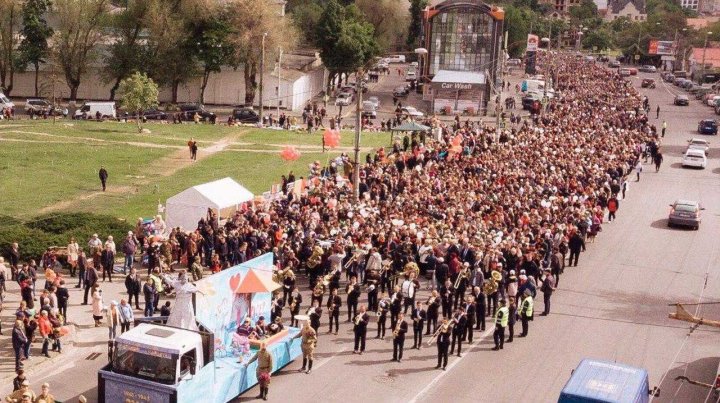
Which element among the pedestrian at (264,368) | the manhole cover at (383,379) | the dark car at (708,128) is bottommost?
the manhole cover at (383,379)

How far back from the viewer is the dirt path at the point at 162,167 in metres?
39.0

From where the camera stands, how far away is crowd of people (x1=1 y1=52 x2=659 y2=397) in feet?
76.9

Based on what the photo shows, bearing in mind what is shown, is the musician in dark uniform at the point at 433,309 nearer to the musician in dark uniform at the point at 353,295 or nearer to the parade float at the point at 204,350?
the musician in dark uniform at the point at 353,295

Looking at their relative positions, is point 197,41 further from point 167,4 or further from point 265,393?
point 265,393

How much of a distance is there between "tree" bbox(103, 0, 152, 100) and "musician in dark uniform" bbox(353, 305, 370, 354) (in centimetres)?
5623

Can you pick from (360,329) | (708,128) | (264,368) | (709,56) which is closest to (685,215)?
(360,329)

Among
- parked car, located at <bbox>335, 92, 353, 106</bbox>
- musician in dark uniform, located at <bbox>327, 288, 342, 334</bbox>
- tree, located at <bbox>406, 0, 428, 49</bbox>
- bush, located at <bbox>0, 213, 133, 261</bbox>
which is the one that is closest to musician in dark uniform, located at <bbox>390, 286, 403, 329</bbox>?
musician in dark uniform, located at <bbox>327, 288, 342, 334</bbox>

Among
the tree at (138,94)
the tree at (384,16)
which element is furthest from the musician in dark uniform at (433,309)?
the tree at (384,16)

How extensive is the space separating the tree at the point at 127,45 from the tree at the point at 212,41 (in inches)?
175

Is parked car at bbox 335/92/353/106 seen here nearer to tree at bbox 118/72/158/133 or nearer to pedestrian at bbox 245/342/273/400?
tree at bbox 118/72/158/133

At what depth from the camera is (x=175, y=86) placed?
251 feet

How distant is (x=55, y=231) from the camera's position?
3222 cm

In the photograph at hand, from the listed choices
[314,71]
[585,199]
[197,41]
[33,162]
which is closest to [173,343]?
[585,199]

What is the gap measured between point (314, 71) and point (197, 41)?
1706 centimetres
